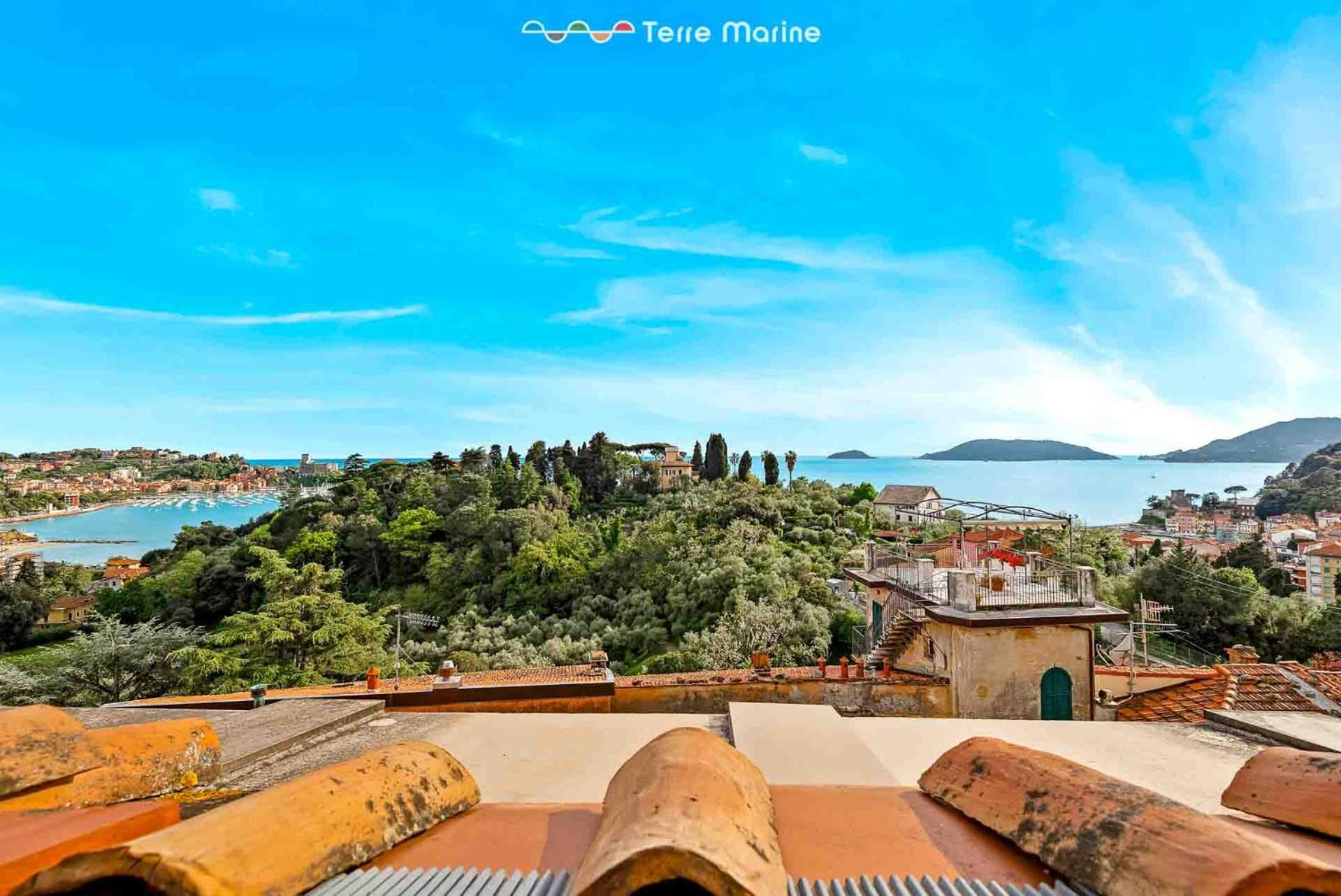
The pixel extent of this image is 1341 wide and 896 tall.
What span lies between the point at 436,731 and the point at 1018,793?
4.21 m

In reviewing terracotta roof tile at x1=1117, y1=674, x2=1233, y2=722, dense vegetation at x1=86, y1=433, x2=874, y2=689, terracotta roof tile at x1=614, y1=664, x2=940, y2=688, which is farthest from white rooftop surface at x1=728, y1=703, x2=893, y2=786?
dense vegetation at x1=86, y1=433, x2=874, y2=689

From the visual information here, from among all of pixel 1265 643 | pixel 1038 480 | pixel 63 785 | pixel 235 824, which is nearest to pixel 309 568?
pixel 63 785

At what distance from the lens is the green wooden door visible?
373 inches

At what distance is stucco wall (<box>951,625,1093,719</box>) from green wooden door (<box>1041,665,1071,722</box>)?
63mm

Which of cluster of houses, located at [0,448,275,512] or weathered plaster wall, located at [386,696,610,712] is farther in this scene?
cluster of houses, located at [0,448,275,512]

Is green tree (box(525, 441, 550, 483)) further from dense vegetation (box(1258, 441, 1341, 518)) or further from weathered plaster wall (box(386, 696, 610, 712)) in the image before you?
dense vegetation (box(1258, 441, 1341, 518))

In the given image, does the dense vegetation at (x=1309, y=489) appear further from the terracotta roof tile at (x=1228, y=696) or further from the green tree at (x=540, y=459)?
the terracotta roof tile at (x=1228, y=696)

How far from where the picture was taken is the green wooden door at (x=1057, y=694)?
9.48 meters

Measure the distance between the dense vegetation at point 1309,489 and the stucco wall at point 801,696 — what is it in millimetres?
123366

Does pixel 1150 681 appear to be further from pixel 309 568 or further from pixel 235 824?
pixel 309 568

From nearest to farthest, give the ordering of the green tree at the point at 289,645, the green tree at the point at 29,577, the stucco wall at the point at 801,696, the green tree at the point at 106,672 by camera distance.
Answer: the stucco wall at the point at 801,696
the green tree at the point at 106,672
the green tree at the point at 289,645
the green tree at the point at 29,577

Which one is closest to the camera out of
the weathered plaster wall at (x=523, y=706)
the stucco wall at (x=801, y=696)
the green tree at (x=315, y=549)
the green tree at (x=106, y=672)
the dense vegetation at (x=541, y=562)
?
the weathered plaster wall at (x=523, y=706)

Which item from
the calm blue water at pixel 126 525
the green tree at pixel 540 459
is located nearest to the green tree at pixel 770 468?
the green tree at pixel 540 459

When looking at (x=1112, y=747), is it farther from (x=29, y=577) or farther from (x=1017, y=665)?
(x=29, y=577)
